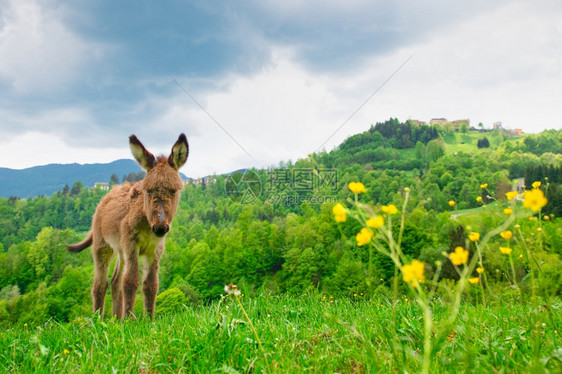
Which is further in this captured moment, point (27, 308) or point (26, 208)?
point (26, 208)

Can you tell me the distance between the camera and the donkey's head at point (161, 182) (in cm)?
554

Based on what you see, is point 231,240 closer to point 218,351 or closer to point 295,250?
point 295,250

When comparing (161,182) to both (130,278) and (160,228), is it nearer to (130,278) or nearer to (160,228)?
(160,228)

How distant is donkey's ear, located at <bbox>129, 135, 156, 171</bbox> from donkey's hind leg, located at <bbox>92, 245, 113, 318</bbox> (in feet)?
9.85

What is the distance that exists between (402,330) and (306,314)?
186 centimetres

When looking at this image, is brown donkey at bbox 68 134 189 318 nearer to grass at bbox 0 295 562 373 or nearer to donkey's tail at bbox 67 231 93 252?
donkey's tail at bbox 67 231 93 252

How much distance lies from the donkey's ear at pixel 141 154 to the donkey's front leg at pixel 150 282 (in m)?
1.83

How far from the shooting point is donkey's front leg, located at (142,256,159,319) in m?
6.21

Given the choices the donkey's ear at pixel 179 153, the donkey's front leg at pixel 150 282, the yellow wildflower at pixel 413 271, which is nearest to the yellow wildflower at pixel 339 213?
the yellow wildflower at pixel 413 271

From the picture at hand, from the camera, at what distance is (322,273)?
188 ft

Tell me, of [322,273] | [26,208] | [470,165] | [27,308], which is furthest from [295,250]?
[26,208]

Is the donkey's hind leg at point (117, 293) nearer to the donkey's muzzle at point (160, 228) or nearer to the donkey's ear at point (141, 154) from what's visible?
the donkey's muzzle at point (160, 228)

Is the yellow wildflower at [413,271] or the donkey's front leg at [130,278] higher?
the yellow wildflower at [413,271]

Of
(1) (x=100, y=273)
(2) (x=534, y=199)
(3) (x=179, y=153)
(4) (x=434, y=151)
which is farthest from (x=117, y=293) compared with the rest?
(4) (x=434, y=151)
